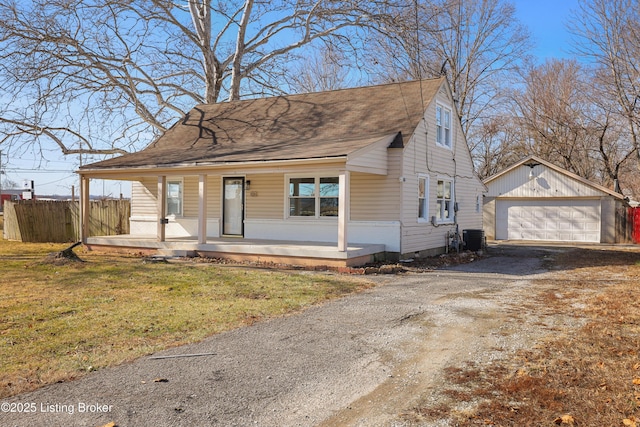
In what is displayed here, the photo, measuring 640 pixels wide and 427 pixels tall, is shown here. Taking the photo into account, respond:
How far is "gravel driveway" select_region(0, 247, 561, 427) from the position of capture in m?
4.05

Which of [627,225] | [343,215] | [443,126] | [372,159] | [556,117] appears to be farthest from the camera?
[556,117]

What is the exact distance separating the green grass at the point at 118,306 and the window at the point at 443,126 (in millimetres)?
7678

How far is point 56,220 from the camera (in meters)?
22.1

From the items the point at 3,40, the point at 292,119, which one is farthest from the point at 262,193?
the point at 3,40

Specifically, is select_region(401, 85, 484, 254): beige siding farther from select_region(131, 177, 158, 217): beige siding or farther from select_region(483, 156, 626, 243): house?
select_region(131, 177, 158, 217): beige siding

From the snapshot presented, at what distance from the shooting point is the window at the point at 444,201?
56.4ft

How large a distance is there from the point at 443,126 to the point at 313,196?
16.9 feet

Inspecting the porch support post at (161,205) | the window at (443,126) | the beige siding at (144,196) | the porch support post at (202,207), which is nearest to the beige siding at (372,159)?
the window at (443,126)

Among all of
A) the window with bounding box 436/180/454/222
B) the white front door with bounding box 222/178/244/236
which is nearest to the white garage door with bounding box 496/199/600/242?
the window with bounding box 436/180/454/222

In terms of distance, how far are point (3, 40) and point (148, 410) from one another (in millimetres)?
19267

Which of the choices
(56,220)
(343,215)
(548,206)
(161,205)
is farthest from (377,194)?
(56,220)

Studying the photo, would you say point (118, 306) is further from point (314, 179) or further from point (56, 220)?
point (56, 220)

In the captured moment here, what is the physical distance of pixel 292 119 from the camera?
711 inches

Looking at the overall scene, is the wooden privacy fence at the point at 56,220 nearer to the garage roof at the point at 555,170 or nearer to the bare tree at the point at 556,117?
the garage roof at the point at 555,170
